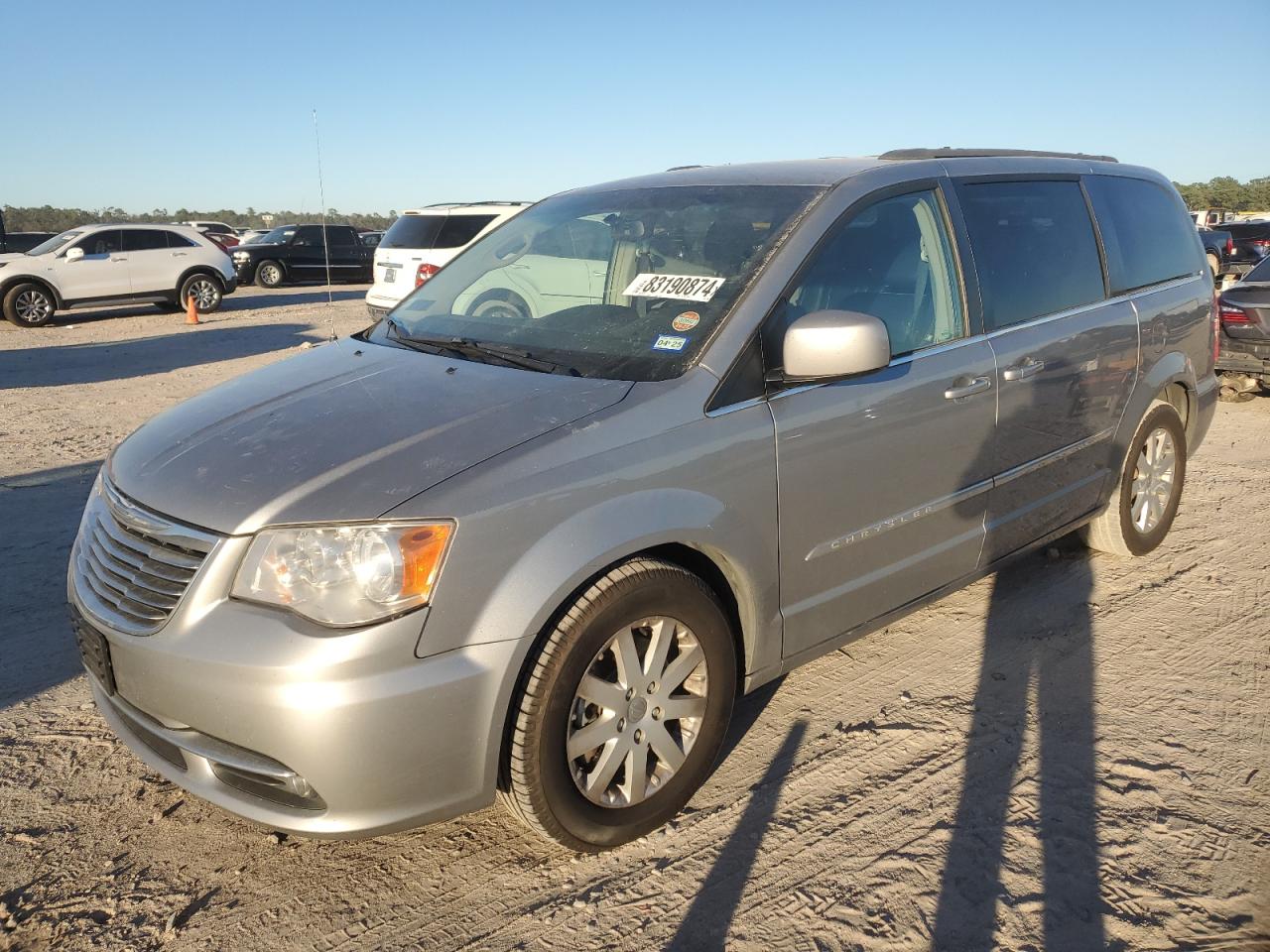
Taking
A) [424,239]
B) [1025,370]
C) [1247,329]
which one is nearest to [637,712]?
[1025,370]

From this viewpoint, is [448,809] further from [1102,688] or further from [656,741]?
[1102,688]

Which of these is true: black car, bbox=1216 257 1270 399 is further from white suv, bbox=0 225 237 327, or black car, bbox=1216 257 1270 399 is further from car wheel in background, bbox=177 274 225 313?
white suv, bbox=0 225 237 327

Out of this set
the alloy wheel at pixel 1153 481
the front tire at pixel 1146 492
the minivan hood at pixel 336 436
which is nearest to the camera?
the minivan hood at pixel 336 436

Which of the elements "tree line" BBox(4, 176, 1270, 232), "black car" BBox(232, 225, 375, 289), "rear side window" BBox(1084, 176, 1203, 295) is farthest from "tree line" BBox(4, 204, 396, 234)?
"rear side window" BBox(1084, 176, 1203, 295)

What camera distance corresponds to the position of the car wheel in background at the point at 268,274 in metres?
25.4

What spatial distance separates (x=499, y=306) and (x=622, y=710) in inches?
65.9

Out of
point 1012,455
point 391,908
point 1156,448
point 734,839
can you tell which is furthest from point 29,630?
point 1156,448

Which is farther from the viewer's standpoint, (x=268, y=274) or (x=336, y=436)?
(x=268, y=274)

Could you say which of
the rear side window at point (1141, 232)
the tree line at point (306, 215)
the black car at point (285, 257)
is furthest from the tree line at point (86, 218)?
the rear side window at point (1141, 232)

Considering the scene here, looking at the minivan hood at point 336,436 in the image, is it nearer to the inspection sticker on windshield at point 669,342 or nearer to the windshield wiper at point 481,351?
the windshield wiper at point 481,351

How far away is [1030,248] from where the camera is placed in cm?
405

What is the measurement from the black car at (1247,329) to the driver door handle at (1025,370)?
6194 mm

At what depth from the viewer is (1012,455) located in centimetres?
386

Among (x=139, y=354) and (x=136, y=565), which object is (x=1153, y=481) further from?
(x=139, y=354)
